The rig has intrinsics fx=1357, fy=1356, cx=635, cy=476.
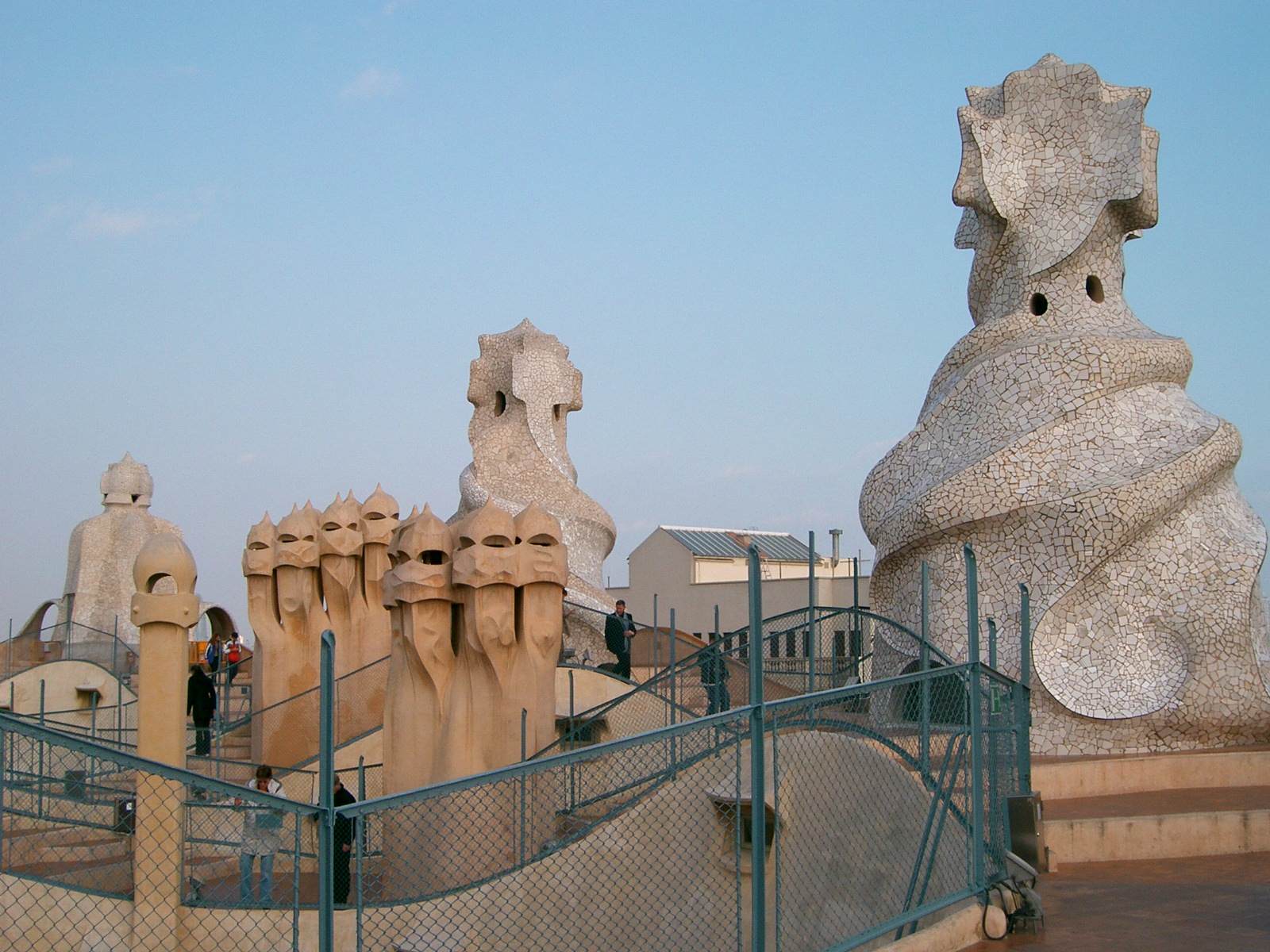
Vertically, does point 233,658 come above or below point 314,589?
below

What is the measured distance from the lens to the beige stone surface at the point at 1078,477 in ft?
38.8

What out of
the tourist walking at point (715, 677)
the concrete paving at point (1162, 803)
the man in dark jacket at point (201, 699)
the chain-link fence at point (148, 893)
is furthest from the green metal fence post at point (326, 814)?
the man in dark jacket at point (201, 699)

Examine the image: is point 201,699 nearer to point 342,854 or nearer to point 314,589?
point 314,589

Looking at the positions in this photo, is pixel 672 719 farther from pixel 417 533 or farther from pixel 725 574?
pixel 725 574

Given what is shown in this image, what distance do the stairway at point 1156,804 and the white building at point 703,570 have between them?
1676cm

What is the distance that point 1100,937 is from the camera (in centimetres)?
685

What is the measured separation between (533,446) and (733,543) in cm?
1314

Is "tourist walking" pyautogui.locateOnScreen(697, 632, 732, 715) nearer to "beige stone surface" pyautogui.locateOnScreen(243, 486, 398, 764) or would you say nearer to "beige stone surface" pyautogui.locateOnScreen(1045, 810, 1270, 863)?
"beige stone surface" pyautogui.locateOnScreen(1045, 810, 1270, 863)

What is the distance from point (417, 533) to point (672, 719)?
2884 mm

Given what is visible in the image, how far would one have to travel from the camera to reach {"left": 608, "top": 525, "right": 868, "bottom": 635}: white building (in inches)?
1174

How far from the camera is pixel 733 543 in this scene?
114ft

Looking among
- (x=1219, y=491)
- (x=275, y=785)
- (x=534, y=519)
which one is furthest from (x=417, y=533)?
(x=1219, y=491)

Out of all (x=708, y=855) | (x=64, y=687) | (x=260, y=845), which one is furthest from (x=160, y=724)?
(x=64, y=687)

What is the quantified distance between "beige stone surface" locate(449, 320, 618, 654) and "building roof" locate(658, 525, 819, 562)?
34.2ft
